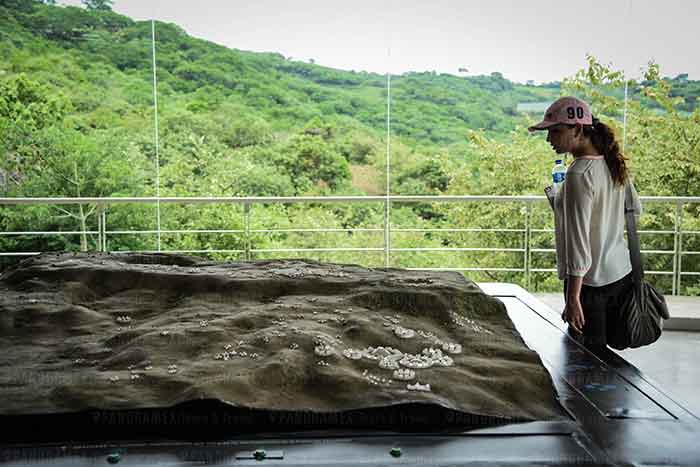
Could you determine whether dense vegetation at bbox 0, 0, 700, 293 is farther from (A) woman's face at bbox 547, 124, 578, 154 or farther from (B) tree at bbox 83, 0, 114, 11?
(A) woman's face at bbox 547, 124, 578, 154

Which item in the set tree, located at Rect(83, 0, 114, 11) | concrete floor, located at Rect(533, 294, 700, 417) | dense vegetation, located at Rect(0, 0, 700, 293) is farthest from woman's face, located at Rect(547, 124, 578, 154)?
tree, located at Rect(83, 0, 114, 11)

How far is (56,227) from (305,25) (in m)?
3.38

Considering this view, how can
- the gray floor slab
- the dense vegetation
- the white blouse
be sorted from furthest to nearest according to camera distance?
the dense vegetation < the gray floor slab < the white blouse

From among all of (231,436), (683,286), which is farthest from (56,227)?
(231,436)

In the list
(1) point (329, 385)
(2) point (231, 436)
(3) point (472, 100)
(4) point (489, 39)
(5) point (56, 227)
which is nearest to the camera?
(2) point (231, 436)

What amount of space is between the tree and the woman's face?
7.14 m

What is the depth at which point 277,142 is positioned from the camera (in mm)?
8633

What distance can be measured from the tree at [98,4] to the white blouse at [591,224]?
723 centimetres

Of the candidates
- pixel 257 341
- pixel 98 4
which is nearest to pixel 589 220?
pixel 257 341

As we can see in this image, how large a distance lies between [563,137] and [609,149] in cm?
11

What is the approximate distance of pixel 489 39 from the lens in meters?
7.91

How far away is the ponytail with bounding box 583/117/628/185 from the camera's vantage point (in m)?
1.73

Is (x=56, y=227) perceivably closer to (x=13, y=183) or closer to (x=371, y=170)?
(x=13, y=183)

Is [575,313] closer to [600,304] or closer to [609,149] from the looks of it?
[600,304]
